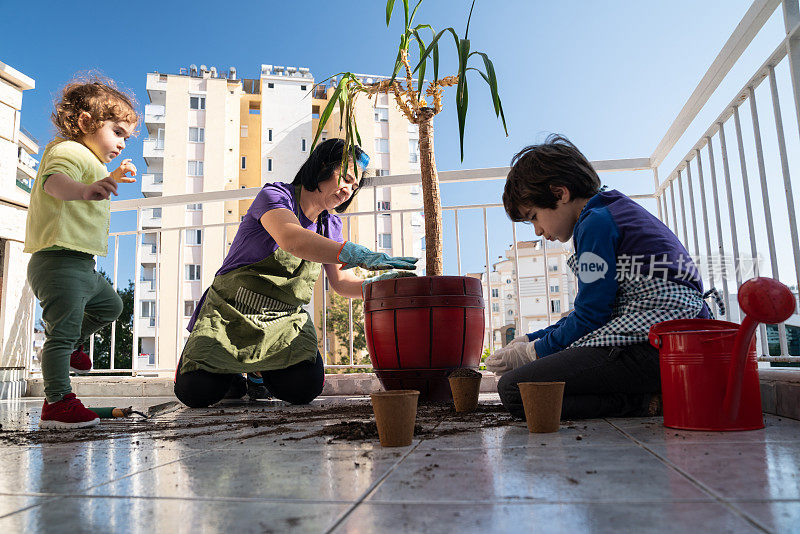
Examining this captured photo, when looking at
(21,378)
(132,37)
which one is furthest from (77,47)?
(21,378)

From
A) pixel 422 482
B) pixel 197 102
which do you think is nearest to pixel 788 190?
pixel 422 482

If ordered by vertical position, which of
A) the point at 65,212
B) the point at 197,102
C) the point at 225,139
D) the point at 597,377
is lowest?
the point at 597,377

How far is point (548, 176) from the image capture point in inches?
71.7

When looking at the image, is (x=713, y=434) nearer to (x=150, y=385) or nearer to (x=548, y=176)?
(x=548, y=176)

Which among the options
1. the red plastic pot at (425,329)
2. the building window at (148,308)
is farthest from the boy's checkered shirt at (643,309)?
the building window at (148,308)

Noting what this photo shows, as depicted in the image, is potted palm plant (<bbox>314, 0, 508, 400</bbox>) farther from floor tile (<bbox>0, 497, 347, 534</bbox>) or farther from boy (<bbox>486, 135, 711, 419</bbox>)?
floor tile (<bbox>0, 497, 347, 534</bbox>)

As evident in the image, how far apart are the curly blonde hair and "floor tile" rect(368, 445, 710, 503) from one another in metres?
1.79

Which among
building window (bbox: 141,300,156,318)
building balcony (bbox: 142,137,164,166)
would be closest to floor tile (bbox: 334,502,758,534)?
building window (bbox: 141,300,156,318)

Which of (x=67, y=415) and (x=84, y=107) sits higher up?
(x=84, y=107)

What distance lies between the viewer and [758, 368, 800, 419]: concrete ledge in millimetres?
1470

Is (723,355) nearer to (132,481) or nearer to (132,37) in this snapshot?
(132,481)

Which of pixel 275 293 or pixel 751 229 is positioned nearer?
pixel 751 229

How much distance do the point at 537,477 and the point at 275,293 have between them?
179 centimetres

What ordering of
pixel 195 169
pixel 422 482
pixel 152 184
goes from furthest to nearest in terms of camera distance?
pixel 152 184 → pixel 195 169 → pixel 422 482
